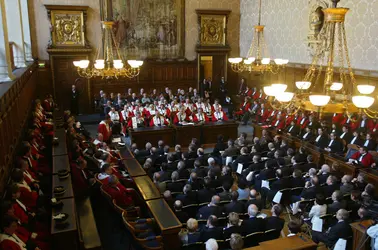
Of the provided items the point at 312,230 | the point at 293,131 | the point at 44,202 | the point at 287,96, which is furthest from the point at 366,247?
the point at 293,131

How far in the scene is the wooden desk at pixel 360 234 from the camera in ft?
19.2

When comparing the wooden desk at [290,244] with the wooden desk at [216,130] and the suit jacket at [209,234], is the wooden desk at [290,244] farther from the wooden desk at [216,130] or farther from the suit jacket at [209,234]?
the wooden desk at [216,130]

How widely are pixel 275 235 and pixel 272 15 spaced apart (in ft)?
46.5

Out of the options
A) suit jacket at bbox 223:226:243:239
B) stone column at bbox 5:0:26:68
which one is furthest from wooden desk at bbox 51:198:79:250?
stone column at bbox 5:0:26:68

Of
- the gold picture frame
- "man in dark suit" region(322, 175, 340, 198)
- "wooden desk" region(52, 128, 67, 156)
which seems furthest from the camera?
the gold picture frame

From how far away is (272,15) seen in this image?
17.9 m

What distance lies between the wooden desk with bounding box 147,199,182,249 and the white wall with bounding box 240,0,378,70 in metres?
9.80

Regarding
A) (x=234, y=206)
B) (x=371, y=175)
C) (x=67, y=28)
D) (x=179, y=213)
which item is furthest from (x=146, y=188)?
(x=67, y=28)

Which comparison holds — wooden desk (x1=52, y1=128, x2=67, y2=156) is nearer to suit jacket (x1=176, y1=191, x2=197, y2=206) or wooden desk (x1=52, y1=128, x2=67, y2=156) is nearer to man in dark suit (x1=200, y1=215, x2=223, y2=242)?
suit jacket (x1=176, y1=191, x2=197, y2=206)

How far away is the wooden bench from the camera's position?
5.34 metres

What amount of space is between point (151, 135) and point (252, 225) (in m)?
7.51

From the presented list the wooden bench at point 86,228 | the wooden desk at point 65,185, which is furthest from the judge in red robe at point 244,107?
the wooden desk at point 65,185

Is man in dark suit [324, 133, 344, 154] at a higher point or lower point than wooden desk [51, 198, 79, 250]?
lower

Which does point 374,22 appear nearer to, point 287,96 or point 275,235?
point 287,96
